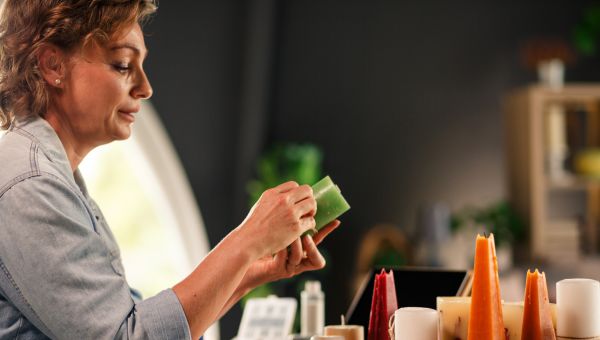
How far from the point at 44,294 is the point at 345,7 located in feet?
17.2

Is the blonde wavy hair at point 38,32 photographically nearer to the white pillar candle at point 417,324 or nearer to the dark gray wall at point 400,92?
the white pillar candle at point 417,324

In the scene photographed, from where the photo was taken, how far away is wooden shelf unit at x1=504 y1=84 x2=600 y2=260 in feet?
17.6

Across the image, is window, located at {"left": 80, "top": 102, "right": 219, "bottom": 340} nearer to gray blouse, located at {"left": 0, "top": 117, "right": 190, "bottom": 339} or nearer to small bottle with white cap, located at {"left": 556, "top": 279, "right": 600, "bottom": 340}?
gray blouse, located at {"left": 0, "top": 117, "right": 190, "bottom": 339}

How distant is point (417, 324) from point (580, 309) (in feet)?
0.90

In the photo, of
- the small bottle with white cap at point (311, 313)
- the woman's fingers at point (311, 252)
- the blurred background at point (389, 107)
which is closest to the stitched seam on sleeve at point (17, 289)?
the woman's fingers at point (311, 252)

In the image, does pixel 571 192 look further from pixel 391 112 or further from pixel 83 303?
pixel 83 303

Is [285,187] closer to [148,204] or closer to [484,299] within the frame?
A: [484,299]

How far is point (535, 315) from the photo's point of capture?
53.1 inches

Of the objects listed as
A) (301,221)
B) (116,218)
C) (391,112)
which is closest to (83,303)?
(301,221)

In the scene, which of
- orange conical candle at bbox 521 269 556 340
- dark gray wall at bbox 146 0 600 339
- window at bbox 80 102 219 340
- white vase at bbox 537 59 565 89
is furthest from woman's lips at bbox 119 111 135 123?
dark gray wall at bbox 146 0 600 339

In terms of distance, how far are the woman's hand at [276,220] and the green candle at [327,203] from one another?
114 mm

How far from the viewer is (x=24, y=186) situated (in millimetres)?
1331

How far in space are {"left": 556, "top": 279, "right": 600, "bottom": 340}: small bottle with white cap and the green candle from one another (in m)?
0.44

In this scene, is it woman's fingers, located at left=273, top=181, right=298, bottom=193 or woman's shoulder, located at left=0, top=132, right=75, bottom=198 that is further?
woman's fingers, located at left=273, top=181, right=298, bottom=193
